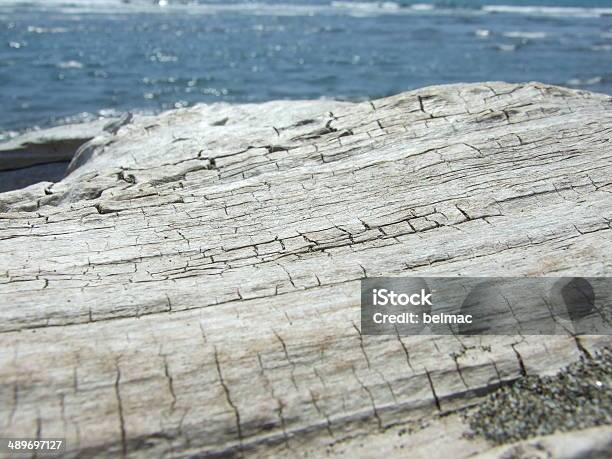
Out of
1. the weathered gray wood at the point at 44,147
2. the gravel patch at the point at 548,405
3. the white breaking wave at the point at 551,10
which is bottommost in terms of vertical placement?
the gravel patch at the point at 548,405

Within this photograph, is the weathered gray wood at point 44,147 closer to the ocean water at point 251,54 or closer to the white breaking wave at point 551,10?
the ocean water at point 251,54

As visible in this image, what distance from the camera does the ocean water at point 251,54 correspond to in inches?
553

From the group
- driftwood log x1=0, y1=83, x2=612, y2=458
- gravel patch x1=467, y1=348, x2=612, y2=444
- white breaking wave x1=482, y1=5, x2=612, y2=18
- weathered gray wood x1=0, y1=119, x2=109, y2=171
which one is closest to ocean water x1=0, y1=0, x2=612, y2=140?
white breaking wave x1=482, y1=5, x2=612, y2=18


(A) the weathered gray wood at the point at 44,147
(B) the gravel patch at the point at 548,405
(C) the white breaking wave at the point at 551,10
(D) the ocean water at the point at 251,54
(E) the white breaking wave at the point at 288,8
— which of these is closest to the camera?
(B) the gravel patch at the point at 548,405

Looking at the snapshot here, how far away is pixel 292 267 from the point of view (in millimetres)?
3453

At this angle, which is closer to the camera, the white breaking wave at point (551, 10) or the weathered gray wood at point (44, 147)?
the weathered gray wood at point (44, 147)

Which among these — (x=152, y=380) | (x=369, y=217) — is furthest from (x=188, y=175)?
(x=152, y=380)

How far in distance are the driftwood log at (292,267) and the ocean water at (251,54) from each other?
8.31 m

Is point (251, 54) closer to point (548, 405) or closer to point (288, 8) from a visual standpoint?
point (288, 8)

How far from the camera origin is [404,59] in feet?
59.3

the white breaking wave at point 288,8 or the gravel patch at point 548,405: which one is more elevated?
the white breaking wave at point 288,8

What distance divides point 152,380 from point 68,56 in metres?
16.9

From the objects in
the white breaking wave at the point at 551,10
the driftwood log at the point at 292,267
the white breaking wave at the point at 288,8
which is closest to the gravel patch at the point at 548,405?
the driftwood log at the point at 292,267

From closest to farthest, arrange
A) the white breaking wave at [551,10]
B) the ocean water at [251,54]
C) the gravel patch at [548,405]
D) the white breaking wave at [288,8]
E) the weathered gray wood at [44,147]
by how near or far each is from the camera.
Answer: the gravel patch at [548,405] < the weathered gray wood at [44,147] < the ocean water at [251,54] < the white breaking wave at [288,8] < the white breaking wave at [551,10]
